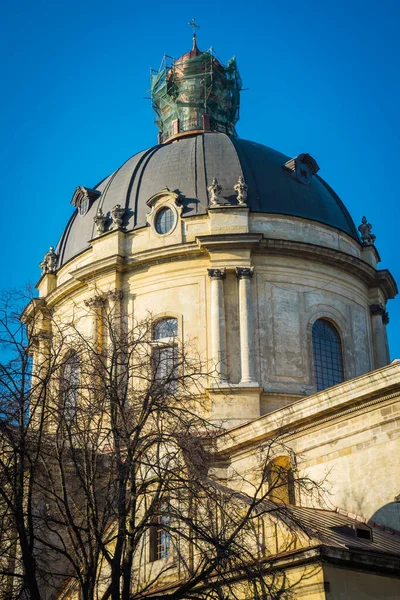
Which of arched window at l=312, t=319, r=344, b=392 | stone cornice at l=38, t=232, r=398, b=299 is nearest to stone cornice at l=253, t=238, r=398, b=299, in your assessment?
stone cornice at l=38, t=232, r=398, b=299

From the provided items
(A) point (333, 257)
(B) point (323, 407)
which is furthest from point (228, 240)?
(B) point (323, 407)

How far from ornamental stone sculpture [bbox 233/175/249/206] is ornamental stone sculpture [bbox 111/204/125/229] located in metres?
4.39

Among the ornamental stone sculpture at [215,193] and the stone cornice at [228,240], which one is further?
the ornamental stone sculpture at [215,193]

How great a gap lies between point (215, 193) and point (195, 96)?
11774 millimetres

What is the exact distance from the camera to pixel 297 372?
103 ft

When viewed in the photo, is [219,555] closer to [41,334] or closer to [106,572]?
[41,334]

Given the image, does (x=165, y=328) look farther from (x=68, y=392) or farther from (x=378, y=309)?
(x=68, y=392)

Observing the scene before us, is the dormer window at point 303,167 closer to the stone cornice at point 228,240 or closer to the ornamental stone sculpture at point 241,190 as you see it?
the ornamental stone sculpture at point 241,190

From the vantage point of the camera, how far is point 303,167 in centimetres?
3638

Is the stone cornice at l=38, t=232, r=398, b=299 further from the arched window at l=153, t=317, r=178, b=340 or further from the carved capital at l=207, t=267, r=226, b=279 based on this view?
the arched window at l=153, t=317, r=178, b=340

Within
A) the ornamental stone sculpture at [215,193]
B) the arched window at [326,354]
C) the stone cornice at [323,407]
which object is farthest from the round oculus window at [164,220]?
the stone cornice at [323,407]

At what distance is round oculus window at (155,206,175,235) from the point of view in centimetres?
3391

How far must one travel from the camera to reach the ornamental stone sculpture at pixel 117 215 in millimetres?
34594

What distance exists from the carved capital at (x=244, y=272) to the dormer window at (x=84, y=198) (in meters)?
8.01
